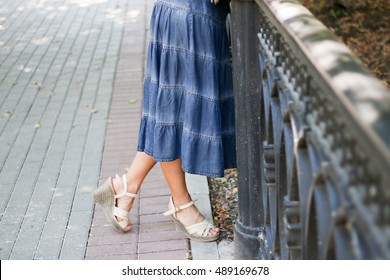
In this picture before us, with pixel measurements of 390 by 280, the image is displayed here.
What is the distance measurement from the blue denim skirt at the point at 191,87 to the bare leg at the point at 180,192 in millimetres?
123

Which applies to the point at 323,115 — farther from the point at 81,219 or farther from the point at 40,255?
the point at 81,219

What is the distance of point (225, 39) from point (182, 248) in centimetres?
119

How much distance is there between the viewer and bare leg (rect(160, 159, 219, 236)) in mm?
4040

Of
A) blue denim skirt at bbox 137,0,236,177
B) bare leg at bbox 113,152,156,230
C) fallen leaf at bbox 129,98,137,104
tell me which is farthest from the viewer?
fallen leaf at bbox 129,98,137,104

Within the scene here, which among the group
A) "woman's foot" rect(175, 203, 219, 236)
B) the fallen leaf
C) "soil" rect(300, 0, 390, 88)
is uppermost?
"woman's foot" rect(175, 203, 219, 236)

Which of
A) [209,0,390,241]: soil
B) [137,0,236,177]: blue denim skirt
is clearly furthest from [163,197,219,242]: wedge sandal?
[209,0,390,241]: soil

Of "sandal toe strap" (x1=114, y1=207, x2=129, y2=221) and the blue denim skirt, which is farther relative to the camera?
"sandal toe strap" (x1=114, y1=207, x2=129, y2=221)

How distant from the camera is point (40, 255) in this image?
13.7ft

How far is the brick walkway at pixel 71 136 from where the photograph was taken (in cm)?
434

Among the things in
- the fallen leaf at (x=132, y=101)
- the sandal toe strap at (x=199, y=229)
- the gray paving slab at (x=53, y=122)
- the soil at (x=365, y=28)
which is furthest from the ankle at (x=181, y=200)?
the soil at (x=365, y=28)

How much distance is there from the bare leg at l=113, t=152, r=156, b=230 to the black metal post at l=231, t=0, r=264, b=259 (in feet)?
2.54

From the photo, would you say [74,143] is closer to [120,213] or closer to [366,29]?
[120,213]

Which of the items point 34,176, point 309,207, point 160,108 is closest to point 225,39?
point 160,108

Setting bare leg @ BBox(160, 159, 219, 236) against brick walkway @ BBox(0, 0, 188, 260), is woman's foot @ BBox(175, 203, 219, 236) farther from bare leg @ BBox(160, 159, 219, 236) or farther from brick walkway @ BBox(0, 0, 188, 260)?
brick walkway @ BBox(0, 0, 188, 260)
